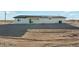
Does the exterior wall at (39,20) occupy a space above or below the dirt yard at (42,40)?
above

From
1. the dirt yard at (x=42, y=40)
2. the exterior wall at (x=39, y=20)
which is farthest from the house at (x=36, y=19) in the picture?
the dirt yard at (x=42, y=40)

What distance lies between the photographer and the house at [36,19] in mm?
1981

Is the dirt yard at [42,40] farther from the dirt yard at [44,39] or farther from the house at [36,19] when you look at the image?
the house at [36,19]

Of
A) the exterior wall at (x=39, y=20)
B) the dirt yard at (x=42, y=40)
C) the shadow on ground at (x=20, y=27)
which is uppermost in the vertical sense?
the exterior wall at (x=39, y=20)

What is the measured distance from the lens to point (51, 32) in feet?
6.50

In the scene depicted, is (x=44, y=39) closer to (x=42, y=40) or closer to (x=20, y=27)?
(x=42, y=40)

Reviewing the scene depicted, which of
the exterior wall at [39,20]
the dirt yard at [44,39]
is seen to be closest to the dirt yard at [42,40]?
the dirt yard at [44,39]

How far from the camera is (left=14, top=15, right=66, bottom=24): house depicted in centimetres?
198

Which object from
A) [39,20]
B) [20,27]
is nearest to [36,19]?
[39,20]

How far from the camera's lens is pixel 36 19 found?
2000 mm

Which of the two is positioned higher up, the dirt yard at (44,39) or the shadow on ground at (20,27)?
the shadow on ground at (20,27)

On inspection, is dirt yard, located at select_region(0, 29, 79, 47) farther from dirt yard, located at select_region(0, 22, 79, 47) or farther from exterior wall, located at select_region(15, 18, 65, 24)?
exterior wall, located at select_region(15, 18, 65, 24)

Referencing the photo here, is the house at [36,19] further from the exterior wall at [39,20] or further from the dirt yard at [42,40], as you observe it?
the dirt yard at [42,40]
